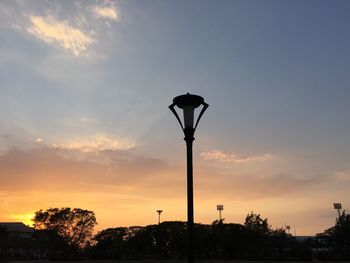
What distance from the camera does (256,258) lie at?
71562 mm

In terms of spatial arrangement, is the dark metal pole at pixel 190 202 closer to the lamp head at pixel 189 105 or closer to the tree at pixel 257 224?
the lamp head at pixel 189 105

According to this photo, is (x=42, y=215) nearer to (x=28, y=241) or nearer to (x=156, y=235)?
Answer: (x=28, y=241)

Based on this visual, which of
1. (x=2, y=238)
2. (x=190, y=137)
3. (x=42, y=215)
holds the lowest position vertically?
(x=190, y=137)

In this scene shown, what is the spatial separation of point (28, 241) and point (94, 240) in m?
18.7

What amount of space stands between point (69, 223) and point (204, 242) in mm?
38384

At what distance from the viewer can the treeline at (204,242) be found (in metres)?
77.5

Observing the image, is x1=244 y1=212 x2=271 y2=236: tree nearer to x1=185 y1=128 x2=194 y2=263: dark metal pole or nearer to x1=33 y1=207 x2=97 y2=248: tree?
x1=33 y1=207 x2=97 y2=248: tree

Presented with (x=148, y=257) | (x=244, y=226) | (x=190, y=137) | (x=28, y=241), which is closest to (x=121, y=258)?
(x=148, y=257)

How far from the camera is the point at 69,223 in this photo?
336ft

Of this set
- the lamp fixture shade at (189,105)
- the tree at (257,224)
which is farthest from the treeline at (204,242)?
the lamp fixture shade at (189,105)

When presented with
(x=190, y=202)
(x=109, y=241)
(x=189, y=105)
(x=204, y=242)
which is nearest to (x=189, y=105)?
(x=189, y=105)

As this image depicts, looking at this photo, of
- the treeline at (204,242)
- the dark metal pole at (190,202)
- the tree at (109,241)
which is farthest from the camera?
the tree at (109,241)

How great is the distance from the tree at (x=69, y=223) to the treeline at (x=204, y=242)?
23 cm

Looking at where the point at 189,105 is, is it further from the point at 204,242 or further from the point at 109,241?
the point at 109,241
